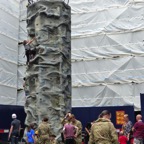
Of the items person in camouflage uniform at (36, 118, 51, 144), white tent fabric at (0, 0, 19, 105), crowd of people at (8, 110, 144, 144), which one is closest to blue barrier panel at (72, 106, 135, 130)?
crowd of people at (8, 110, 144, 144)

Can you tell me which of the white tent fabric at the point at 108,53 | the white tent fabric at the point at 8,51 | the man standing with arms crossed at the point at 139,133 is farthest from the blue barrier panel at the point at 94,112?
the man standing with arms crossed at the point at 139,133

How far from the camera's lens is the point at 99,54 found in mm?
19000

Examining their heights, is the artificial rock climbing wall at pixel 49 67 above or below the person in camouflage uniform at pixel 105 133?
above

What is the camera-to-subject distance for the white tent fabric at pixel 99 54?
1814 cm

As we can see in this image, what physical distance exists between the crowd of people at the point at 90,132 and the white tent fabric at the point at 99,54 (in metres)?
5.76

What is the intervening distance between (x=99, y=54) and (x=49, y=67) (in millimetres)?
6076

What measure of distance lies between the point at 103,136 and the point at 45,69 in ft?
23.8

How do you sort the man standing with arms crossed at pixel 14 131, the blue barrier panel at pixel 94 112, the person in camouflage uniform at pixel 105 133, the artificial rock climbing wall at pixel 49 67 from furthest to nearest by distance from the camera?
1. the blue barrier panel at pixel 94 112
2. the artificial rock climbing wall at pixel 49 67
3. the man standing with arms crossed at pixel 14 131
4. the person in camouflage uniform at pixel 105 133

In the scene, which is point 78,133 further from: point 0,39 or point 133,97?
point 0,39

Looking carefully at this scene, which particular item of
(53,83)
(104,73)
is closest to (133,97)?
(104,73)

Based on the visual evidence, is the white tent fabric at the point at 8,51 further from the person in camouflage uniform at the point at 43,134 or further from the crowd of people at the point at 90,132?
the person in camouflage uniform at the point at 43,134

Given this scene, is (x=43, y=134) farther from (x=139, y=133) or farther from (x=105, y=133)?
(x=105, y=133)

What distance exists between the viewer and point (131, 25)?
Answer: 18.6 metres

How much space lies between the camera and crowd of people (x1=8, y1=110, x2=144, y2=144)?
6453mm
